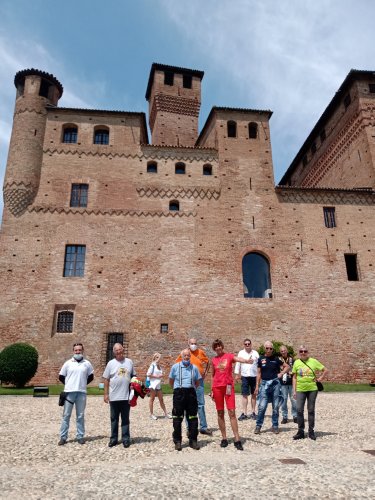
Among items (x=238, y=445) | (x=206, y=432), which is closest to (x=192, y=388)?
(x=238, y=445)

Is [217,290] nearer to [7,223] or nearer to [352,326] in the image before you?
[352,326]

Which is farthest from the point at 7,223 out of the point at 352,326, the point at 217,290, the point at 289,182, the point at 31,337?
the point at 289,182

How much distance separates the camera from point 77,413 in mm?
6520

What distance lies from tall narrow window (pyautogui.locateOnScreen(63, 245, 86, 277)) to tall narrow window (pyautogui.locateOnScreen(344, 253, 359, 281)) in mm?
14865

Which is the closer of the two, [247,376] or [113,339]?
[247,376]

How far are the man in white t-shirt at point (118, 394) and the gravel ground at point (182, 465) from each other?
0.22 m

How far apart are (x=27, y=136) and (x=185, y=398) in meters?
20.0

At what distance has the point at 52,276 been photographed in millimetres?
18969

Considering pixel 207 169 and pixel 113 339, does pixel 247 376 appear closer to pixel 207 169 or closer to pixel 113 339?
pixel 113 339

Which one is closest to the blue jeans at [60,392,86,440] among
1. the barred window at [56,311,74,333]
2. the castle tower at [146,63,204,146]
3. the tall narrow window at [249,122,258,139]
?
the barred window at [56,311,74,333]

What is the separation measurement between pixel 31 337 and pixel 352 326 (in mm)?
16560

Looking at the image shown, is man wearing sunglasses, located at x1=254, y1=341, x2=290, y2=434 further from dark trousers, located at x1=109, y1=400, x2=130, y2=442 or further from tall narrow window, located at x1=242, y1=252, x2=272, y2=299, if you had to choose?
tall narrow window, located at x1=242, y1=252, x2=272, y2=299

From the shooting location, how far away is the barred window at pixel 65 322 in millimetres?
18344

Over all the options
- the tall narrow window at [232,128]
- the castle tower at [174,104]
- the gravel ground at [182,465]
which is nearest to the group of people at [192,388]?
the gravel ground at [182,465]
